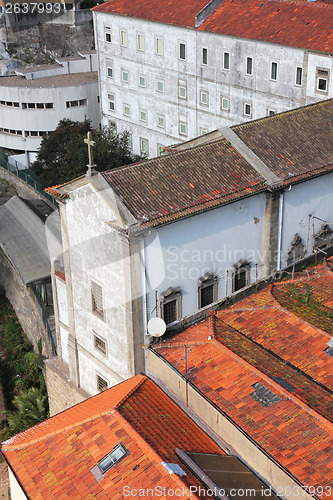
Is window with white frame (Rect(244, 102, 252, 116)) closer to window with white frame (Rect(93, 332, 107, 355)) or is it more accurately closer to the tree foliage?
the tree foliage

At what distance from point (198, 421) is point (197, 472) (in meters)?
2.49

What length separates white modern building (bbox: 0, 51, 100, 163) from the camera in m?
60.2

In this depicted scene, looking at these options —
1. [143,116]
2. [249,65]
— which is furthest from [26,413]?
[143,116]

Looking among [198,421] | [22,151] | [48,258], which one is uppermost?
[198,421]

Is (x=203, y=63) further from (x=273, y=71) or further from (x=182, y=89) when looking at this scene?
(x=273, y=71)

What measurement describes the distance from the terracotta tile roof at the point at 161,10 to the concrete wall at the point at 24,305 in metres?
22.5

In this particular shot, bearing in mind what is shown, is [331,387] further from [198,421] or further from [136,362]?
[136,362]

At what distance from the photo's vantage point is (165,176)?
26484 mm

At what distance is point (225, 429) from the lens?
1967 cm

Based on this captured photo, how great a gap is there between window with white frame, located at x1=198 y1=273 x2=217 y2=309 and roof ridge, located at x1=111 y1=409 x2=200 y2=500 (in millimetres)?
7286

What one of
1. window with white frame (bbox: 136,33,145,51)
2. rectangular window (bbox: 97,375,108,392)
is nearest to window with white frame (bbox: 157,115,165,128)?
window with white frame (bbox: 136,33,145,51)

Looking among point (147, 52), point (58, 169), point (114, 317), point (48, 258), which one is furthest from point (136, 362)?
point (147, 52)

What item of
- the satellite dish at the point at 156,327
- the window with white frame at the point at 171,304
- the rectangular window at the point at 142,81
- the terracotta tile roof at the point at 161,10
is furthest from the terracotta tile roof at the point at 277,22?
the satellite dish at the point at 156,327

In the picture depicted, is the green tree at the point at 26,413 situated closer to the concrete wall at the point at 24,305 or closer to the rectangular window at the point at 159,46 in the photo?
the concrete wall at the point at 24,305
